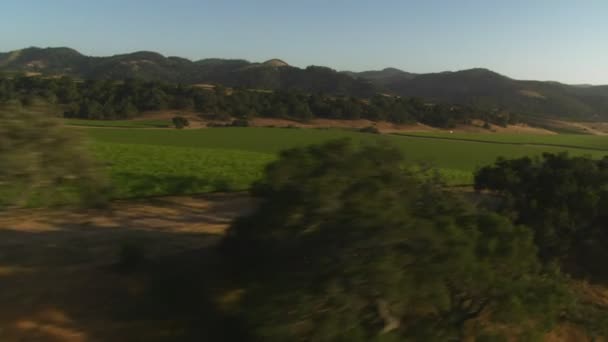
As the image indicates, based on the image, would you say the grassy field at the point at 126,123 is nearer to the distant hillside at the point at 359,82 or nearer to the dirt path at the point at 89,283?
the dirt path at the point at 89,283

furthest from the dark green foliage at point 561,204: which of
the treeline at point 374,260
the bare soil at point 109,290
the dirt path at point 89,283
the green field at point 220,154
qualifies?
the dirt path at point 89,283

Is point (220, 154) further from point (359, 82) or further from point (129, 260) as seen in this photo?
point (359, 82)

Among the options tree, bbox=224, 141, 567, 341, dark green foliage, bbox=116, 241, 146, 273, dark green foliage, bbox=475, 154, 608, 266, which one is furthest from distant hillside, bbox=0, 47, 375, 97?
tree, bbox=224, 141, 567, 341

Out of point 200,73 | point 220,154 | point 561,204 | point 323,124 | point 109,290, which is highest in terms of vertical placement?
point 200,73

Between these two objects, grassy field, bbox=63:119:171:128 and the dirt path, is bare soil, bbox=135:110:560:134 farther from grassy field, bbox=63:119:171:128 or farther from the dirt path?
the dirt path

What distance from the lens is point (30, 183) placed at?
7.89 metres

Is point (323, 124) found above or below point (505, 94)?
below

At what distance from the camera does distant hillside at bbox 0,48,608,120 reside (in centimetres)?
13188

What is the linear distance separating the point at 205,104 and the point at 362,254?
66.2 metres

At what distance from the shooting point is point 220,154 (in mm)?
32312

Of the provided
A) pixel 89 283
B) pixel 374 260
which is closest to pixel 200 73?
pixel 89 283

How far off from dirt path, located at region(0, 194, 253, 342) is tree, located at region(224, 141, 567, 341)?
7.47 ft

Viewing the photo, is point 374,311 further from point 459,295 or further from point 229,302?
point 229,302

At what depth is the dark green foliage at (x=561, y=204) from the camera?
15.1 metres
